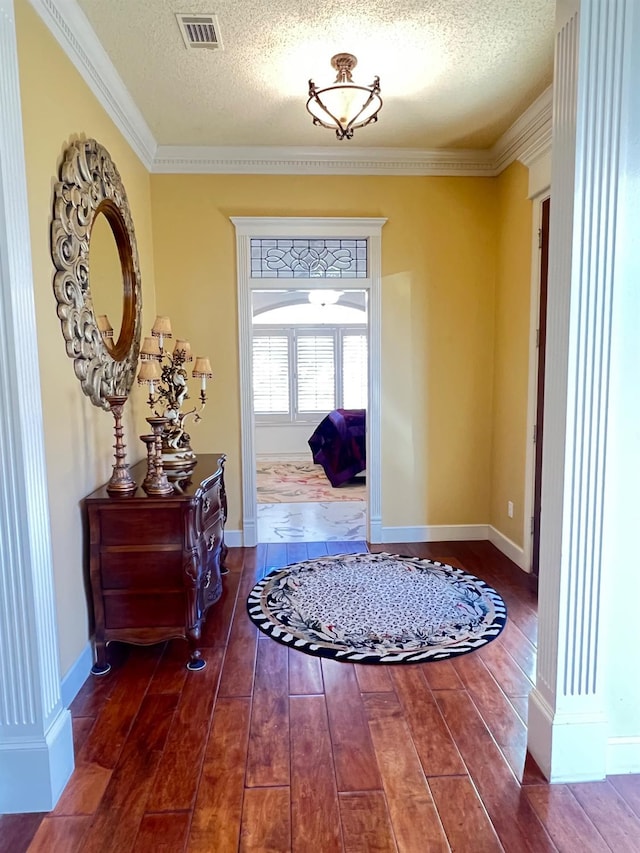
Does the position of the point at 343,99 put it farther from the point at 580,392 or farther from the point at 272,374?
the point at 272,374

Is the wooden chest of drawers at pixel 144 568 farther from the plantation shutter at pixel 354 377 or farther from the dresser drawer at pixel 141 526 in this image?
the plantation shutter at pixel 354 377

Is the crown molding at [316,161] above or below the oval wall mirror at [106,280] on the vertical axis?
above

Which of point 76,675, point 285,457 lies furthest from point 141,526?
point 285,457

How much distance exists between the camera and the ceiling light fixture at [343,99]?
8.50 ft

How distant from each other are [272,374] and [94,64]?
19.9ft

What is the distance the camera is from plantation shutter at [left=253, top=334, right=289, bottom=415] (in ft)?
27.9

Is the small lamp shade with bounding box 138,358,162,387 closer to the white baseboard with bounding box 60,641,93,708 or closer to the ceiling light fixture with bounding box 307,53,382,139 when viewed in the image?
the white baseboard with bounding box 60,641,93,708

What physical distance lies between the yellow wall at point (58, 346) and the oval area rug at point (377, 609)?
1.07m

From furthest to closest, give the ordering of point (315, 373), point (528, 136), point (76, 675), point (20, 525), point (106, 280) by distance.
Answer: point (315, 373) → point (528, 136) → point (106, 280) → point (76, 675) → point (20, 525)

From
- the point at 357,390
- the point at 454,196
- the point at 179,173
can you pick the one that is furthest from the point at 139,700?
the point at 357,390

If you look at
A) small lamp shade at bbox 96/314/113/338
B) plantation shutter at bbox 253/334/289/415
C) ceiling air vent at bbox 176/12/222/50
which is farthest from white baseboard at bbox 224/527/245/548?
plantation shutter at bbox 253/334/289/415

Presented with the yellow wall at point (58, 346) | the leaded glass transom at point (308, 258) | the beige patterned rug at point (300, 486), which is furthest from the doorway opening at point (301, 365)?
the yellow wall at point (58, 346)

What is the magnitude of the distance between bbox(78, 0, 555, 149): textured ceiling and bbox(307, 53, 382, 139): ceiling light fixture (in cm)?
8

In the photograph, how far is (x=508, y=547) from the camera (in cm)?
389
